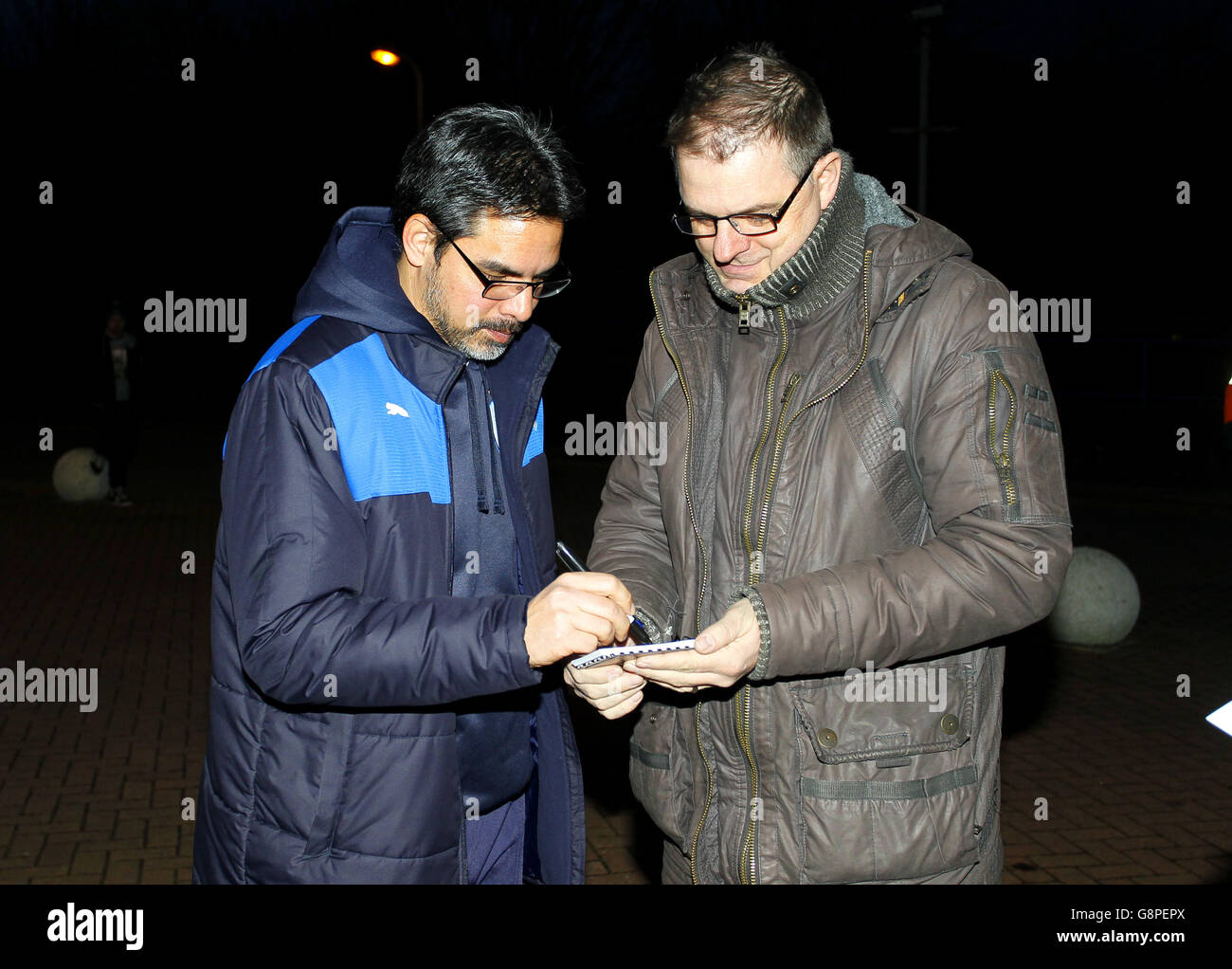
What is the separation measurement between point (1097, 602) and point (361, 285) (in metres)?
6.74

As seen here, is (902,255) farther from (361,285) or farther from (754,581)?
(361,285)

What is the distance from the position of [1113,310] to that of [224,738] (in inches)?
1109

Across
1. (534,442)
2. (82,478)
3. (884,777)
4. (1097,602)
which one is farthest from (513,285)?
(82,478)

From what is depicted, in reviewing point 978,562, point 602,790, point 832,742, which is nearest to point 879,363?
point 978,562

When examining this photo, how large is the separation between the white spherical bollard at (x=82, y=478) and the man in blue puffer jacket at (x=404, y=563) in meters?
12.4

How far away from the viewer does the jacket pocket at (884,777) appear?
89.7 inches

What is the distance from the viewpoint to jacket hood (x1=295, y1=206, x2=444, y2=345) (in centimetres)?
244

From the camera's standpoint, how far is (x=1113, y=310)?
90.5ft

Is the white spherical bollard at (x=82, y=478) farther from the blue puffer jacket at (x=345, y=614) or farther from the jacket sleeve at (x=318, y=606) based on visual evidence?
the jacket sleeve at (x=318, y=606)

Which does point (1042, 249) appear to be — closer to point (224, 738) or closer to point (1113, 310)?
point (1113, 310)

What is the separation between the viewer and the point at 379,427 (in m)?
2.34
